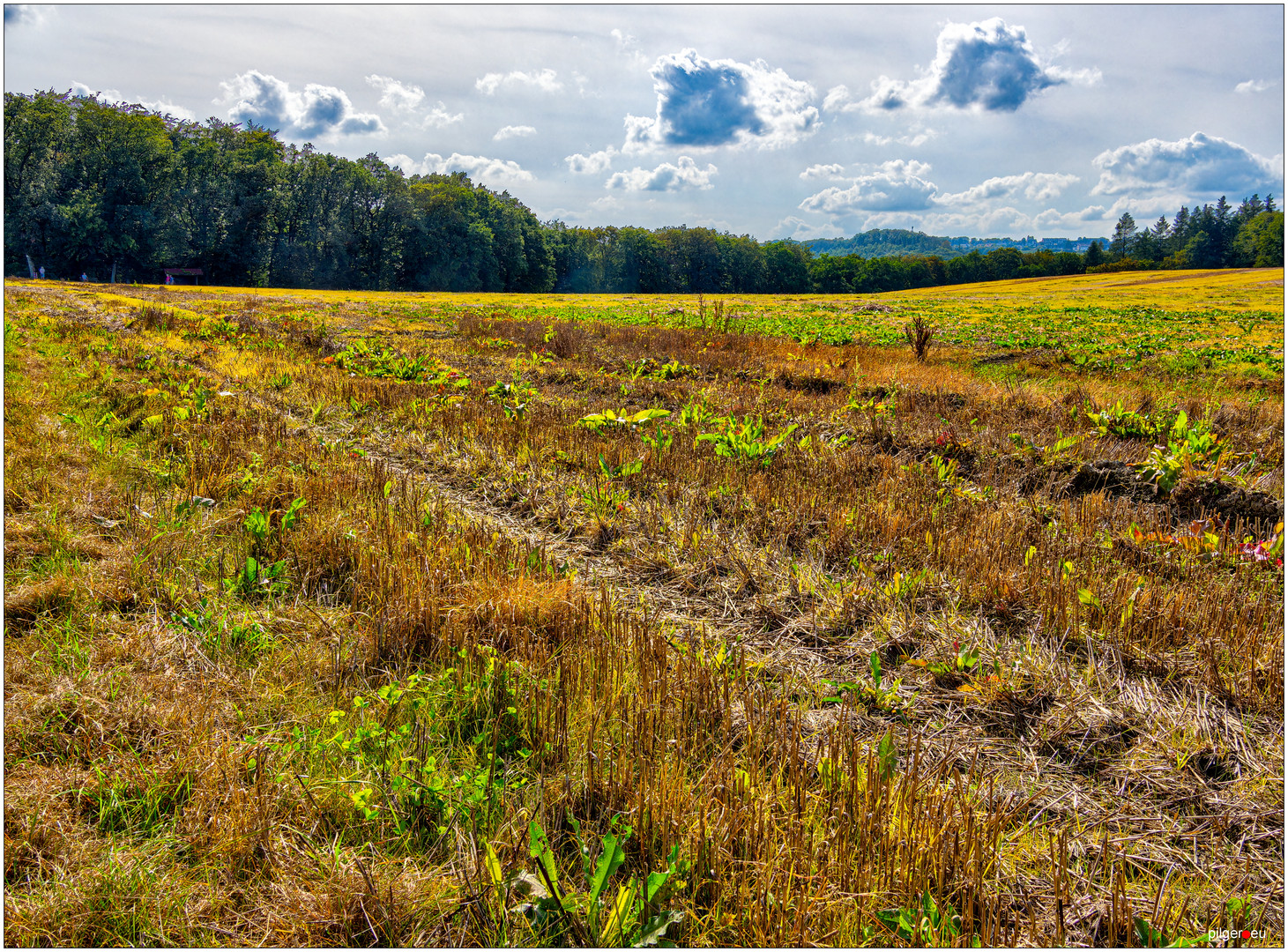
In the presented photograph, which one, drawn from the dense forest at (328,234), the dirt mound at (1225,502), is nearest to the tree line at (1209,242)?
the dense forest at (328,234)

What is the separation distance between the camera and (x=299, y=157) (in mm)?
77188

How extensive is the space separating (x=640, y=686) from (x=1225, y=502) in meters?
5.95

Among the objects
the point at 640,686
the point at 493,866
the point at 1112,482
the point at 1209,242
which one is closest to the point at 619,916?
the point at 493,866

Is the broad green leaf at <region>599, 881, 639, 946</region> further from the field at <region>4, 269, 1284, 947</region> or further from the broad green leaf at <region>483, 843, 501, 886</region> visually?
the broad green leaf at <region>483, 843, 501, 886</region>

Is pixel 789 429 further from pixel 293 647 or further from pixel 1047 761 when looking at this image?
pixel 293 647

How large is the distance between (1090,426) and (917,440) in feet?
8.80

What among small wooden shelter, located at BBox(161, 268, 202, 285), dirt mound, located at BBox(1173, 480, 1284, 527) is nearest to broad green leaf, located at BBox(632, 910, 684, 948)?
dirt mound, located at BBox(1173, 480, 1284, 527)

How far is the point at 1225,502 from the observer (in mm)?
5527

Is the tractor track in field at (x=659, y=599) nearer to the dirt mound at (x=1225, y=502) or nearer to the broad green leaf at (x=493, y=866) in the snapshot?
the broad green leaf at (x=493, y=866)

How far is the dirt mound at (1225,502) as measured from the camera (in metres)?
A: 5.42

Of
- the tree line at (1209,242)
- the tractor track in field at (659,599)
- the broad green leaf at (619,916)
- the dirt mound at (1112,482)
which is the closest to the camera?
the broad green leaf at (619,916)

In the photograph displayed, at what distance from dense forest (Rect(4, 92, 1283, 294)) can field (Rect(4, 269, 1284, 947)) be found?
190 feet

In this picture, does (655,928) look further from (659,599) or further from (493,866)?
(659,599)

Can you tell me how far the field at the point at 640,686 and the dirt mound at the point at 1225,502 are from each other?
4cm
